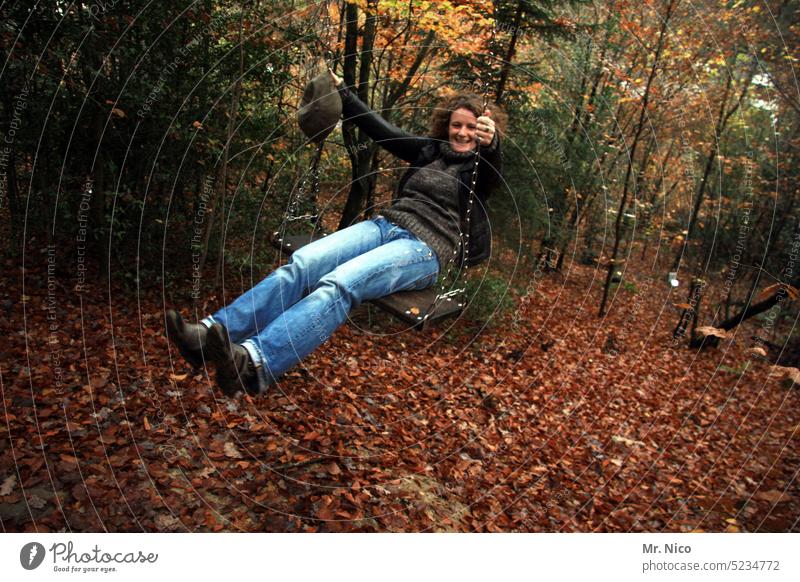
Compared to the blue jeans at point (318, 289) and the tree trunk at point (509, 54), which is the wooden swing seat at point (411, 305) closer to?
the blue jeans at point (318, 289)

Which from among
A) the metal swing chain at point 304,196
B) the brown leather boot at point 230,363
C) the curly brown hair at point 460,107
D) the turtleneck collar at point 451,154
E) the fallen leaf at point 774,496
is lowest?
the fallen leaf at point 774,496

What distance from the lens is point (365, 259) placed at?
110 inches

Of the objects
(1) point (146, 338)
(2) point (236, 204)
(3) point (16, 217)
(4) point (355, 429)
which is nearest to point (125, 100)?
(2) point (236, 204)

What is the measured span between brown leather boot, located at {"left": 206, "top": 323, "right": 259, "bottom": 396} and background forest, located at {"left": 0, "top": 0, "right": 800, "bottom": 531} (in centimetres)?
102

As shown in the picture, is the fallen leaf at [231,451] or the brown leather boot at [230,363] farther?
the fallen leaf at [231,451]

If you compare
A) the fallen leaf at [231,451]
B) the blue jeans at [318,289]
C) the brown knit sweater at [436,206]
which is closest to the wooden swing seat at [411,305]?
the blue jeans at [318,289]

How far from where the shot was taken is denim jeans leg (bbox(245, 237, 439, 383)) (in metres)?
2.28

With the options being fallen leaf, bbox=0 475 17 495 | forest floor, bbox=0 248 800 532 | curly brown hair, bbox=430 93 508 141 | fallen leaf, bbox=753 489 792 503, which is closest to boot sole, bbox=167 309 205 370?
forest floor, bbox=0 248 800 532

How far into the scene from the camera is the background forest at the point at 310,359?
10.9 feet

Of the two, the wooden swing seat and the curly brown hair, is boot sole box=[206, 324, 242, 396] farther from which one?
the curly brown hair


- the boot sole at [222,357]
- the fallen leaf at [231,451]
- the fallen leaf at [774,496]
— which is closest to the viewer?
the boot sole at [222,357]

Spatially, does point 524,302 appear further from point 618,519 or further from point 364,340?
point 618,519

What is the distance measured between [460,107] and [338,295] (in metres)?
1.59

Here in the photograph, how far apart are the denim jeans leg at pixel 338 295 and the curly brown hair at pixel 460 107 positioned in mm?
941
